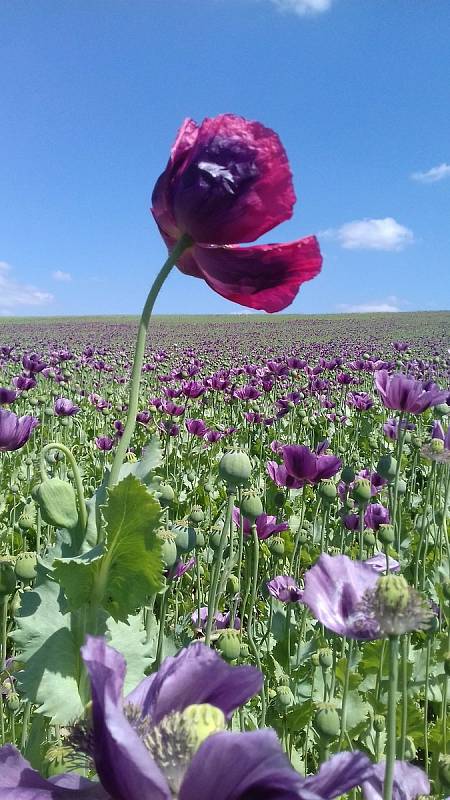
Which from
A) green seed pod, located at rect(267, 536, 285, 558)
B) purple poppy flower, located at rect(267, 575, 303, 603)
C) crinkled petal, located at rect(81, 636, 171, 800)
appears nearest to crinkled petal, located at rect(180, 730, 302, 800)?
crinkled petal, located at rect(81, 636, 171, 800)

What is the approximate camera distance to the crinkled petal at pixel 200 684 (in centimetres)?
63

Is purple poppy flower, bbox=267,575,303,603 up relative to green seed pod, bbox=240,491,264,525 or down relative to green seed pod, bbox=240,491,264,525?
down

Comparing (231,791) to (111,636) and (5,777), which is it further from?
(111,636)

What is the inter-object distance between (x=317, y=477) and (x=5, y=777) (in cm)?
232

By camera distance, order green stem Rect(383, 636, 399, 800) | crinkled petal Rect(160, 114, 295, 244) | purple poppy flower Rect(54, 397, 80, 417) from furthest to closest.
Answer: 1. purple poppy flower Rect(54, 397, 80, 417)
2. crinkled petal Rect(160, 114, 295, 244)
3. green stem Rect(383, 636, 399, 800)

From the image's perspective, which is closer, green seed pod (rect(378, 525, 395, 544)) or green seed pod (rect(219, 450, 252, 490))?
green seed pod (rect(219, 450, 252, 490))

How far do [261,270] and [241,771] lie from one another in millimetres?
827

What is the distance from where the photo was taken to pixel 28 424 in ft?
9.16

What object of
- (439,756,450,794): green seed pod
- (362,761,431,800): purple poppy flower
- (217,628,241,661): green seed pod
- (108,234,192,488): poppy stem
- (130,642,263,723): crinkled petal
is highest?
(108,234,192,488): poppy stem

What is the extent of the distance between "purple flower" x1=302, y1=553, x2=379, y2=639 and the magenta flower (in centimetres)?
44

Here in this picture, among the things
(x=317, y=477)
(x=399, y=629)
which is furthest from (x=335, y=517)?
(x=399, y=629)

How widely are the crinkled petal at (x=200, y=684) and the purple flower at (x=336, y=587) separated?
15.5 inches

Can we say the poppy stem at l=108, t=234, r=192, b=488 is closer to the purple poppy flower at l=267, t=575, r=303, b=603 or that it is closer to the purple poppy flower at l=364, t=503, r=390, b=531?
the purple poppy flower at l=267, t=575, r=303, b=603

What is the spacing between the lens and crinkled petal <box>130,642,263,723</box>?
625 mm
